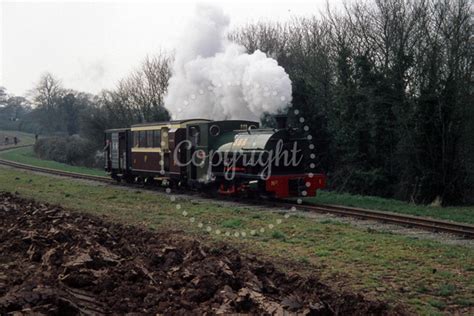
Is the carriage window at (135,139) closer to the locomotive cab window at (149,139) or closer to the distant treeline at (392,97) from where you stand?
the locomotive cab window at (149,139)

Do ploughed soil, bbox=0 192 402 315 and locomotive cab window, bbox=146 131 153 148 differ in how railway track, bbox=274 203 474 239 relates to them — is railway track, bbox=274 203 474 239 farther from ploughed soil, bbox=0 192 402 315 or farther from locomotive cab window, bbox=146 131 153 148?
locomotive cab window, bbox=146 131 153 148

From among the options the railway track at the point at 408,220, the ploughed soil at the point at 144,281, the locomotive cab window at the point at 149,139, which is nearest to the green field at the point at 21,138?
the locomotive cab window at the point at 149,139

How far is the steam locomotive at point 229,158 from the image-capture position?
1745 cm

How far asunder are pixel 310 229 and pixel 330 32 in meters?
19.3

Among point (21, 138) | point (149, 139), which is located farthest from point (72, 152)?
point (21, 138)

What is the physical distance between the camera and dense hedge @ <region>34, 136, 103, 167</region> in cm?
4790

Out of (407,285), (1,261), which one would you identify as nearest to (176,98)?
(1,261)

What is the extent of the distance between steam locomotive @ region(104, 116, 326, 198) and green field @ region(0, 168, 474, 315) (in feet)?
4.97

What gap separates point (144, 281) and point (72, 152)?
44669 millimetres

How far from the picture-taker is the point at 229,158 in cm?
1850

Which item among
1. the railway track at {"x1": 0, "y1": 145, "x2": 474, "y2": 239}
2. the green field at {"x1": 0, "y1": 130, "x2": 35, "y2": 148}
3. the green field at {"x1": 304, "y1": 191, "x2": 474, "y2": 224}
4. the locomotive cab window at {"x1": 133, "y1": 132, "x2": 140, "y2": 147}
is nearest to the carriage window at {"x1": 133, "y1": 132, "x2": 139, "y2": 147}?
the locomotive cab window at {"x1": 133, "y1": 132, "x2": 140, "y2": 147}

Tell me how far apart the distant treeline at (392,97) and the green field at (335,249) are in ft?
31.2

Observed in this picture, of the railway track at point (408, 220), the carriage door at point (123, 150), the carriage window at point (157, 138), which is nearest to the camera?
the railway track at point (408, 220)

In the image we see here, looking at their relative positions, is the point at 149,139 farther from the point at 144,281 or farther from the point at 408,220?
A: the point at 144,281
